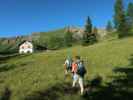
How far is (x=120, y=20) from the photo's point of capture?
95938 millimetres

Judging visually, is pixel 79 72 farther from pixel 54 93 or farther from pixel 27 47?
pixel 27 47

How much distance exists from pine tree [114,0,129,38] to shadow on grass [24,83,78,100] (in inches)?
3048

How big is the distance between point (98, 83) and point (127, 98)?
15.8 feet

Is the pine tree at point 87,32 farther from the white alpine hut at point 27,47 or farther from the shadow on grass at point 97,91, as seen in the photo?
the shadow on grass at point 97,91

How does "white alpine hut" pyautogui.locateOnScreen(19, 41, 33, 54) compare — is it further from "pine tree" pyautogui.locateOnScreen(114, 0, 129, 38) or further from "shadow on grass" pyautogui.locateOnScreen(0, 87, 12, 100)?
"shadow on grass" pyautogui.locateOnScreen(0, 87, 12, 100)

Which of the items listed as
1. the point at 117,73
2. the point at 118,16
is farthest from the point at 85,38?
the point at 117,73

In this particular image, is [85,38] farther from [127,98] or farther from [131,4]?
[127,98]

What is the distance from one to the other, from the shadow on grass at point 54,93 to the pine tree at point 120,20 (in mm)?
77413

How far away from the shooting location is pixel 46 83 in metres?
21.1

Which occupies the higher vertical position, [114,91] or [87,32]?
[87,32]

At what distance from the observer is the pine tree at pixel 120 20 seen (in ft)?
311

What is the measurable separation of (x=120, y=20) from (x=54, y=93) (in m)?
81.8

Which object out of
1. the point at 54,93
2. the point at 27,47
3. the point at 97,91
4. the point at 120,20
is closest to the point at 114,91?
the point at 97,91

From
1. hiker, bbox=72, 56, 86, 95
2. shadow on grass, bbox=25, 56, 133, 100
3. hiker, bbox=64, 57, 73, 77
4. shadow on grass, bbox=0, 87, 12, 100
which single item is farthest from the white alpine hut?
hiker, bbox=72, 56, 86, 95
